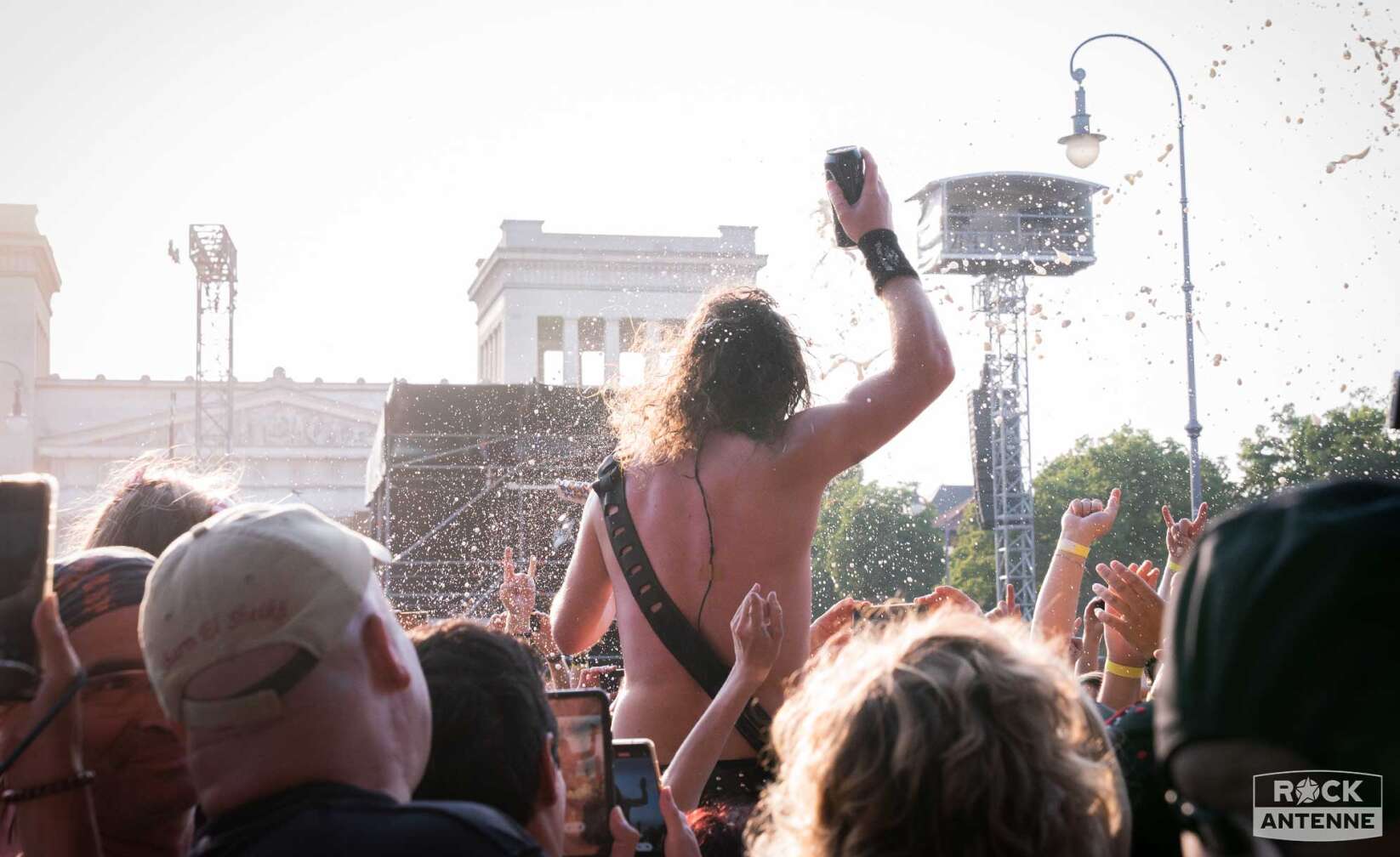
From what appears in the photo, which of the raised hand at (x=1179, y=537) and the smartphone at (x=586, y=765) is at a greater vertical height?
the raised hand at (x=1179, y=537)

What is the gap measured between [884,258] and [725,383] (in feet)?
1.57

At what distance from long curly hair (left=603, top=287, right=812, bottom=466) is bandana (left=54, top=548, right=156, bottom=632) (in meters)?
1.37

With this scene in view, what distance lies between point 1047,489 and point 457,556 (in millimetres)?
38699

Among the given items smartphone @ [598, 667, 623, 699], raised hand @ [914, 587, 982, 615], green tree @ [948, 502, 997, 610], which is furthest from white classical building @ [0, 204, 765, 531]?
raised hand @ [914, 587, 982, 615]

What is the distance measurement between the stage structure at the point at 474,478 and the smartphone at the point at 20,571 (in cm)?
1514

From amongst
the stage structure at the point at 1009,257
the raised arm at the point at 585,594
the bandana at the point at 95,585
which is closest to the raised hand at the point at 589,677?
the raised arm at the point at 585,594

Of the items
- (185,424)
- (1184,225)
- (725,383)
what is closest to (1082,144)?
(1184,225)

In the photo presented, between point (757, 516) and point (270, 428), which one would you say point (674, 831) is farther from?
point (270, 428)

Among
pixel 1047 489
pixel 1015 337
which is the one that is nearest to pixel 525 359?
pixel 1047 489

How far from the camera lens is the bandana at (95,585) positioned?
6.97ft

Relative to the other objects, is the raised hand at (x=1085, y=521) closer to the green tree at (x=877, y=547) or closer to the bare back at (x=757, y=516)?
the bare back at (x=757, y=516)

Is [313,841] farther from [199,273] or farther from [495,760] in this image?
[199,273]

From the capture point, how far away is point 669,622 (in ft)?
10.3

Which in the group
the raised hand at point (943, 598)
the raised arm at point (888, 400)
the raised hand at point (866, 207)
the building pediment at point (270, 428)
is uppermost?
the building pediment at point (270, 428)
